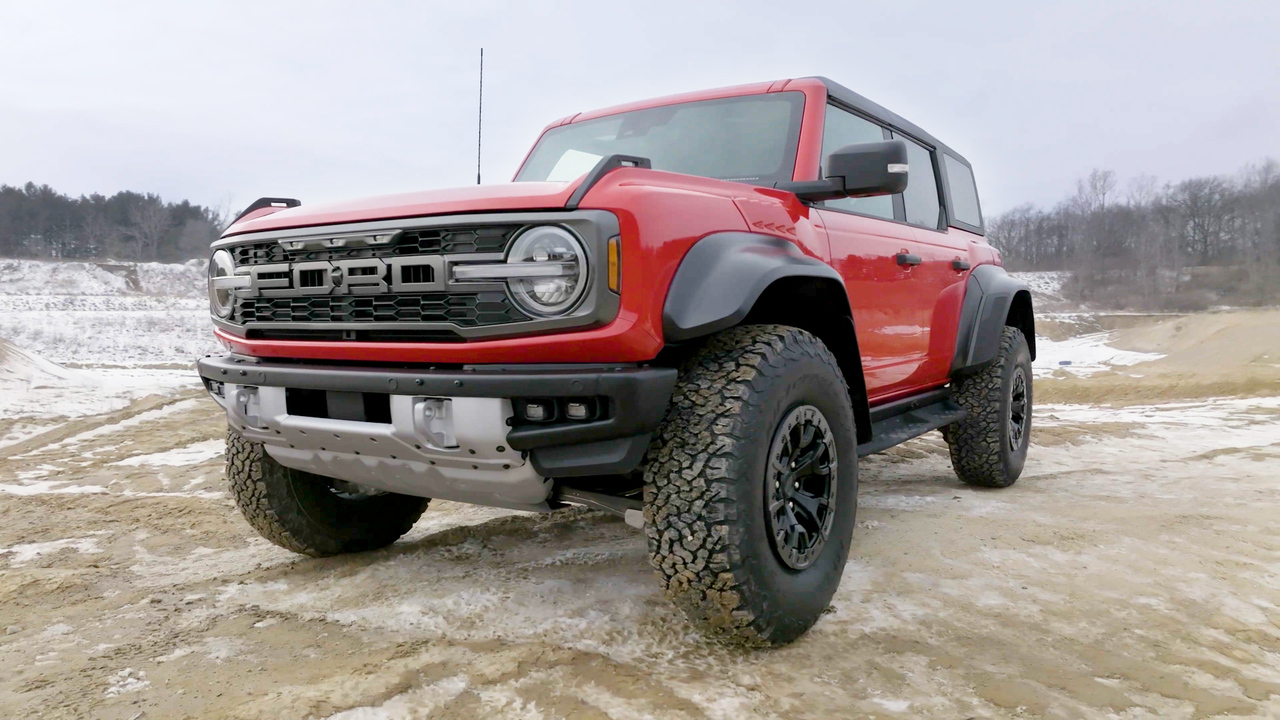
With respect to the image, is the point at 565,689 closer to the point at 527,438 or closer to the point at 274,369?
the point at 527,438

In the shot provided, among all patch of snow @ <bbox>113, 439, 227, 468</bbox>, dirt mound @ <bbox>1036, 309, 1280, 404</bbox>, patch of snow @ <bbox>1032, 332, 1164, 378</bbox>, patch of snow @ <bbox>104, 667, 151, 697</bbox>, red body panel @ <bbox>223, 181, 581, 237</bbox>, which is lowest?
patch of snow @ <bbox>1032, 332, 1164, 378</bbox>

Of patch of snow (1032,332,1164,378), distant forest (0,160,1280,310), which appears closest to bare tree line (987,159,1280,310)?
distant forest (0,160,1280,310)

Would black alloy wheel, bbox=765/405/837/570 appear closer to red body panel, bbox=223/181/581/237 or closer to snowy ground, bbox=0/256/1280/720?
snowy ground, bbox=0/256/1280/720

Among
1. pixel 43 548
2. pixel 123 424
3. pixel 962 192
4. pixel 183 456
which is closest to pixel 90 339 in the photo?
pixel 123 424

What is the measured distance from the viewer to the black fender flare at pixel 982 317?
4402 millimetres

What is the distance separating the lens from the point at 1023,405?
5090 millimetres

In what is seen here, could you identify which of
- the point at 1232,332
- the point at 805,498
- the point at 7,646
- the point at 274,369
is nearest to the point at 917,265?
the point at 805,498

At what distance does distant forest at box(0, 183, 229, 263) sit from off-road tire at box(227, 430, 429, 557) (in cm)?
4829

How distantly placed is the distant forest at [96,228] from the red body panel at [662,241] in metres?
49.0

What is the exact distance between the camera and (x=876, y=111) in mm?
3910

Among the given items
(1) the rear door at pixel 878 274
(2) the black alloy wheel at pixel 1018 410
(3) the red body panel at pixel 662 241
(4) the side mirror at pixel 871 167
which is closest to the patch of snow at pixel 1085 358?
(2) the black alloy wheel at pixel 1018 410

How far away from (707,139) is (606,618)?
6.21 ft

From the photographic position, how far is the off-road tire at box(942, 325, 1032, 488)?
4586 mm

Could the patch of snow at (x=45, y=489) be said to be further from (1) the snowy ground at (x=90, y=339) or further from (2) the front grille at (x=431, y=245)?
(2) the front grille at (x=431, y=245)
